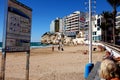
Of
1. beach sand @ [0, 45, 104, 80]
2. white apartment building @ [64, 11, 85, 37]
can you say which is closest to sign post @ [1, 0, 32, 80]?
beach sand @ [0, 45, 104, 80]

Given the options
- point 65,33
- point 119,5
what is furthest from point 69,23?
point 119,5

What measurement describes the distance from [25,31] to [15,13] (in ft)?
2.87

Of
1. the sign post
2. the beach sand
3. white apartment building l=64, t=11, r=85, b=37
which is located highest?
white apartment building l=64, t=11, r=85, b=37

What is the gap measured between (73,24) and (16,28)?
146m

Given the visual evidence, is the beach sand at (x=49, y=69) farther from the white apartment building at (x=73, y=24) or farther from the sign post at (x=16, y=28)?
the white apartment building at (x=73, y=24)

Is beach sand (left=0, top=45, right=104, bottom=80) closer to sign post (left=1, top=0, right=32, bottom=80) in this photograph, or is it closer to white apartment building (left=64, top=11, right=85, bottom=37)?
sign post (left=1, top=0, right=32, bottom=80)

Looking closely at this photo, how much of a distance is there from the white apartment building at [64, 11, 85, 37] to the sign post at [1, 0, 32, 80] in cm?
13877

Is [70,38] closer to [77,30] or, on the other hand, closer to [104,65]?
[77,30]

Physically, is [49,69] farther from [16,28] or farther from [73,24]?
[73,24]

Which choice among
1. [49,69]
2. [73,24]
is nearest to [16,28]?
[49,69]

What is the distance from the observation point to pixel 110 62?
10.3ft

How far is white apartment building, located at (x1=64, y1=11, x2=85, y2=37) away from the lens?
147250 millimetres

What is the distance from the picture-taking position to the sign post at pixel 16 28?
5.77 metres

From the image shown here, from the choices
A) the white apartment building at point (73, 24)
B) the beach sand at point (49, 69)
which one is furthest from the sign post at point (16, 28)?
the white apartment building at point (73, 24)
